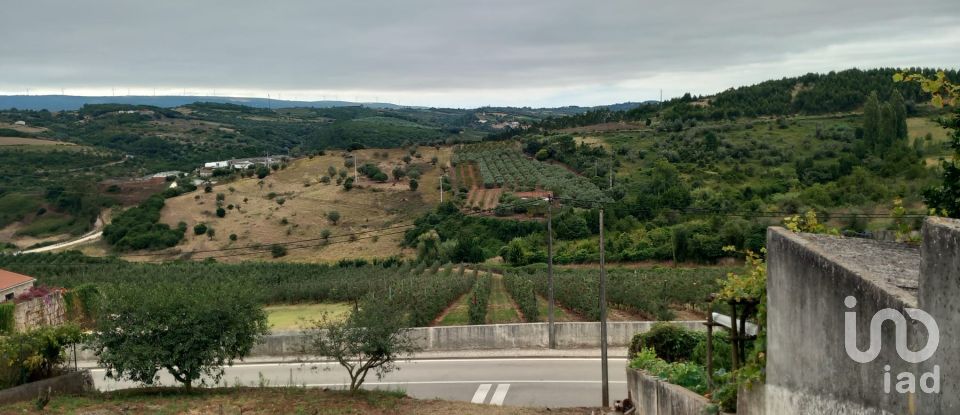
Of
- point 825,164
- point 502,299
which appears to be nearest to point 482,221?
point 502,299

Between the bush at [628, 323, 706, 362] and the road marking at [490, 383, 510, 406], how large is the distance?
5068 millimetres

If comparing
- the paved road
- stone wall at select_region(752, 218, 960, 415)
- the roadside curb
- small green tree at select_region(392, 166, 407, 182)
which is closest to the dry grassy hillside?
small green tree at select_region(392, 166, 407, 182)

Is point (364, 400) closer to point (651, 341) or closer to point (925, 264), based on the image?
point (651, 341)

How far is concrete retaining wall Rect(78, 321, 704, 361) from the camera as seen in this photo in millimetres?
25594

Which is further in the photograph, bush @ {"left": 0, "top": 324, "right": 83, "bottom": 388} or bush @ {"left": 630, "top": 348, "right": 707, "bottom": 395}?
bush @ {"left": 0, "top": 324, "right": 83, "bottom": 388}

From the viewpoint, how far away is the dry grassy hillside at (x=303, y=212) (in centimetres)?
6500

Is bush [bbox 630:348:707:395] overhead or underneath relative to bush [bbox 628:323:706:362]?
overhead

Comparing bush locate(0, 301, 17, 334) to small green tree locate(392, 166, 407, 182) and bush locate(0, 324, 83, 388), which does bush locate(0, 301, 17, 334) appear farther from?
small green tree locate(392, 166, 407, 182)

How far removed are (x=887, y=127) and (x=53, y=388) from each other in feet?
243

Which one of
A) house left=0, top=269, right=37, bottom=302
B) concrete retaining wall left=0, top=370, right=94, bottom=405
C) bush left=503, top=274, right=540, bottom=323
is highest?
concrete retaining wall left=0, top=370, right=94, bottom=405

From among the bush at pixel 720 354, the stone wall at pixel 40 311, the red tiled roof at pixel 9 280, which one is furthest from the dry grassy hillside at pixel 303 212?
the bush at pixel 720 354

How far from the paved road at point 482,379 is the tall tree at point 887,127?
5877 cm

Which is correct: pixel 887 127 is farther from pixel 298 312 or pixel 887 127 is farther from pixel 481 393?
pixel 481 393

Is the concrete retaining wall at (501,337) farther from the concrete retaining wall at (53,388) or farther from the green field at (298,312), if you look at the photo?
the concrete retaining wall at (53,388)
